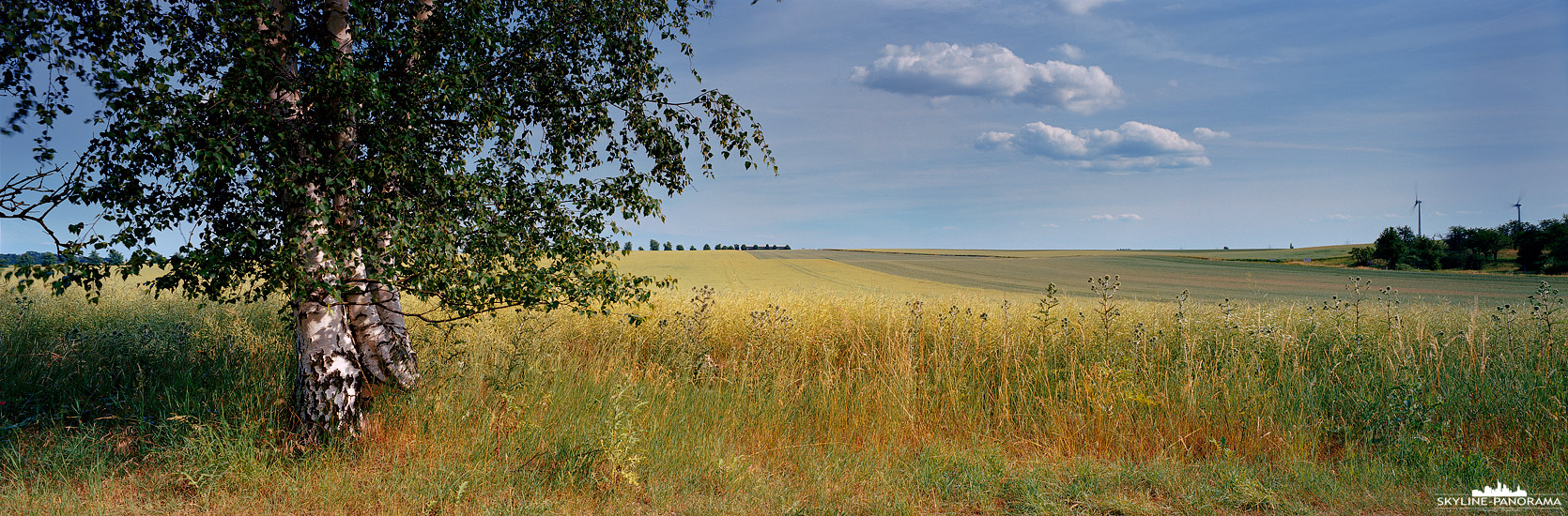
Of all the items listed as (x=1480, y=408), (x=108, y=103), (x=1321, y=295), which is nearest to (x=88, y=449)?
(x=108, y=103)

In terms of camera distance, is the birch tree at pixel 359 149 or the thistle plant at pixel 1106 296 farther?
the thistle plant at pixel 1106 296

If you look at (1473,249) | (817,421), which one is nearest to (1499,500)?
(817,421)

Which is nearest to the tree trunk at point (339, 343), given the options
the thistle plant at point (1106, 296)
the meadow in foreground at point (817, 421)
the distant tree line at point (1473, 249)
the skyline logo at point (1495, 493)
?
the meadow in foreground at point (817, 421)

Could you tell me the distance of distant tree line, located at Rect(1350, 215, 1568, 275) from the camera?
42.3 metres

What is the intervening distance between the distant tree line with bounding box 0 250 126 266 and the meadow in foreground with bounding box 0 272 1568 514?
1.29 meters

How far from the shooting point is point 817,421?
5.82 metres

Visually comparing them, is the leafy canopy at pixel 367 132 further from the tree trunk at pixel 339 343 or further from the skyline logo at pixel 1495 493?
the skyline logo at pixel 1495 493

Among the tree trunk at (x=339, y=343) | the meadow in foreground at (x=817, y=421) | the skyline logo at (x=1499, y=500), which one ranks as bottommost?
the skyline logo at (x=1499, y=500)

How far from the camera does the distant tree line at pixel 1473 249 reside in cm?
4228

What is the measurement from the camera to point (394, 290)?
5.55 m

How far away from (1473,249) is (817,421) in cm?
7014

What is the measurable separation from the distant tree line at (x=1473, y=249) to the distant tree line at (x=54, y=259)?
6213 cm

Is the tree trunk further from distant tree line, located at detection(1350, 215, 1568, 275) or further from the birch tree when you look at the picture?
distant tree line, located at detection(1350, 215, 1568, 275)

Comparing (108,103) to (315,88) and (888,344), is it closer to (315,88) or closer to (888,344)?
(315,88)
